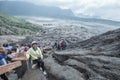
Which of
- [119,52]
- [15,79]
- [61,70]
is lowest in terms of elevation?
[15,79]

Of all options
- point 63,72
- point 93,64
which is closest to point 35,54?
point 63,72

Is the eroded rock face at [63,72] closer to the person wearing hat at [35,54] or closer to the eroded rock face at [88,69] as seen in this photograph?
the eroded rock face at [88,69]

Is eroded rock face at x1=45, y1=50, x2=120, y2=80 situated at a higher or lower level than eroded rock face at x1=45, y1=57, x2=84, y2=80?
higher

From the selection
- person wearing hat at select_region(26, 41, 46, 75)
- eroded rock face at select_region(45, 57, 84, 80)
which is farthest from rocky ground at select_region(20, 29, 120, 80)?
person wearing hat at select_region(26, 41, 46, 75)

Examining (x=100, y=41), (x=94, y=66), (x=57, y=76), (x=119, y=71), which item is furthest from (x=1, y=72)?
(x=100, y=41)

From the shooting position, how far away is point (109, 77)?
15.4m

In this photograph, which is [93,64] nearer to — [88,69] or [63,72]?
[88,69]

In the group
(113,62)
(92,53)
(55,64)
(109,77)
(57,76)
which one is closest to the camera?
(109,77)

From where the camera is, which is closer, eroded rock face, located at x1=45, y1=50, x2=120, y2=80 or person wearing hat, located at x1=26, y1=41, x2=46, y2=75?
eroded rock face, located at x1=45, y1=50, x2=120, y2=80

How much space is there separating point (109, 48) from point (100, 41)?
3.19 metres

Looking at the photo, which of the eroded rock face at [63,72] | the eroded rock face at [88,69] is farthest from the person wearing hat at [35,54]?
the eroded rock face at [88,69]

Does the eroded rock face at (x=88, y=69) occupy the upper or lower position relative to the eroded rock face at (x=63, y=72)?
upper

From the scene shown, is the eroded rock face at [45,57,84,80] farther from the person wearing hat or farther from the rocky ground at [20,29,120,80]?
the person wearing hat

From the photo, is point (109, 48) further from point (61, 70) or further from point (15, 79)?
point (15, 79)
